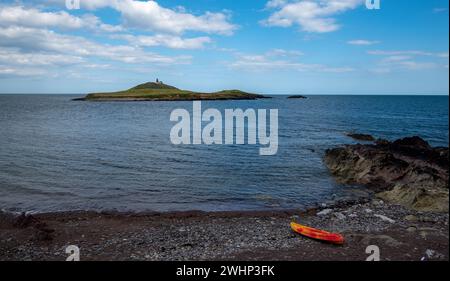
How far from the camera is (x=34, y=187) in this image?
27172mm

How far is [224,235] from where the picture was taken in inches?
727

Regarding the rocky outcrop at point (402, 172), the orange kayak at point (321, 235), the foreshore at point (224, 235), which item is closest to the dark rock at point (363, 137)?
the rocky outcrop at point (402, 172)

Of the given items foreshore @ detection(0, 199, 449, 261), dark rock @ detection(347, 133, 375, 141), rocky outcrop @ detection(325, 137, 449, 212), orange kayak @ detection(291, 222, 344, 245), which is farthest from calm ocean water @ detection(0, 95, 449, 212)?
dark rock @ detection(347, 133, 375, 141)

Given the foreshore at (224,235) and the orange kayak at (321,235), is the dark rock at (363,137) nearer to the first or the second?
the foreshore at (224,235)

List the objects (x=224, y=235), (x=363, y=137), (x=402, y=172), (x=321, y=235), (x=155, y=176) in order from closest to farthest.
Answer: (x=321, y=235) → (x=224, y=235) → (x=402, y=172) → (x=155, y=176) → (x=363, y=137)

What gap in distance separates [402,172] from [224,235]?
57.4 ft

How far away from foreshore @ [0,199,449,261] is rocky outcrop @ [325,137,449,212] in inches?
48.9

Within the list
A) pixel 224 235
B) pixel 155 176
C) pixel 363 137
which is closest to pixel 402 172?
pixel 224 235

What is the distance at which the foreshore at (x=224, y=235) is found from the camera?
15.6 m

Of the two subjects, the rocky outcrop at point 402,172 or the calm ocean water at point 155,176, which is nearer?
the rocky outcrop at point 402,172

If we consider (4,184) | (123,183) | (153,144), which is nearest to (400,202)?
(123,183)

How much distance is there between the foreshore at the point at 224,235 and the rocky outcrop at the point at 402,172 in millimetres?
1243

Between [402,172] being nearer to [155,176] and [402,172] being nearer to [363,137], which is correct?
[155,176]

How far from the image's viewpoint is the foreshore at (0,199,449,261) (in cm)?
1564
